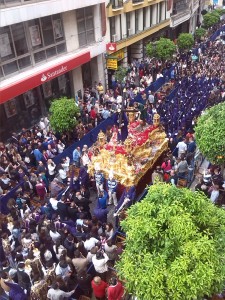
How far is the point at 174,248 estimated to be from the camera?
19.3 feet

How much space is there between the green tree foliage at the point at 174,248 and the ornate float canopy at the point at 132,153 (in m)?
5.66

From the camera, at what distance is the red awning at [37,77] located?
52.2 ft

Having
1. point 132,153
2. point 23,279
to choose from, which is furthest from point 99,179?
point 23,279

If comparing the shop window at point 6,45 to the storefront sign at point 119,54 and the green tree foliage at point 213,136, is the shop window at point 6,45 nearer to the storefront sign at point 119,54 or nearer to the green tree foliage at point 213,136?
the green tree foliage at point 213,136

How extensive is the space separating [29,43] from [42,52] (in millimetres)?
1026

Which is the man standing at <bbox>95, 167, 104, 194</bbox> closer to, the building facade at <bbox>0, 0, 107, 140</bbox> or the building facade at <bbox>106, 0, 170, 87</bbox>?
the building facade at <bbox>0, 0, 107, 140</bbox>

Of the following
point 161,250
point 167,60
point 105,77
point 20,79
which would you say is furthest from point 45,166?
point 167,60

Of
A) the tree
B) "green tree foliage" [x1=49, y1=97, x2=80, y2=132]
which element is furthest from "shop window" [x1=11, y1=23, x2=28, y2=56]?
the tree

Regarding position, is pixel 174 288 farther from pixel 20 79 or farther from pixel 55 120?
pixel 20 79

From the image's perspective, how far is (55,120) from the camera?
1480 cm

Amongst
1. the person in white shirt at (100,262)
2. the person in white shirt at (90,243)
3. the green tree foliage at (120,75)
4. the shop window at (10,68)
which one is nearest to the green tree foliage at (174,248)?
the person in white shirt at (100,262)

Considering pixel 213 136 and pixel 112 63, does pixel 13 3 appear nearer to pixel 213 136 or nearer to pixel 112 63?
pixel 112 63

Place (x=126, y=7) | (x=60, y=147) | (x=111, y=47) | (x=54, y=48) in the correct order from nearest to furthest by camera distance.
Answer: (x=60, y=147)
(x=54, y=48)
(x=111, y=47)
(x=126, y=7)

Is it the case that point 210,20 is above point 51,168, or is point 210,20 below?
below
